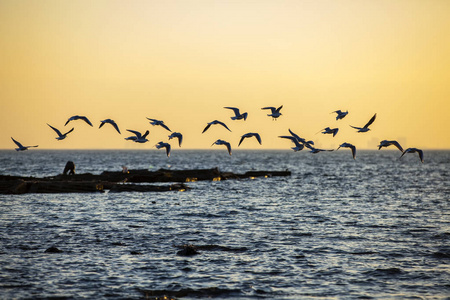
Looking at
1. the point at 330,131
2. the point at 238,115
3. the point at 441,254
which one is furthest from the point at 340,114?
the point at 441,254

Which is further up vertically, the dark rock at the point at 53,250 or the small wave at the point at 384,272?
the dark rock at the point at 53,250

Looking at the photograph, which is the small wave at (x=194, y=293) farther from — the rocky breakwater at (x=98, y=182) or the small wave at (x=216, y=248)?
the rocky breakwater at (x=98, y=182)

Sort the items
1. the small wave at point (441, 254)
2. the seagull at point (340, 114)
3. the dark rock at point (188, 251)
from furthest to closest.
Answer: the seagull at point (340, 114) → the small wave at point (441, 254) → the dark rock at point (188, 251)

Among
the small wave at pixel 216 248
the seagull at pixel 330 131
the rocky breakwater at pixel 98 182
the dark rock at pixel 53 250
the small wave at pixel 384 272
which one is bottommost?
the small wave at pixel 384 272

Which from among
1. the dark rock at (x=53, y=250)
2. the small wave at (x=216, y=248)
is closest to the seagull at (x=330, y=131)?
the small wave at (x=216, y=248)

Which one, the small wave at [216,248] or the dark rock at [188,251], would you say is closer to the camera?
the dark rock at [188,251]

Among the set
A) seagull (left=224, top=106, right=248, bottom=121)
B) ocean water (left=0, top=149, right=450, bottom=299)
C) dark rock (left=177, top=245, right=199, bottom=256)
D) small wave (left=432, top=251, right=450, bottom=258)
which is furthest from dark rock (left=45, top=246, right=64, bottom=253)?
small wave (left=432, top=251, right=450, bottom=258)

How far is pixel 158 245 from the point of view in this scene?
84.9 feet

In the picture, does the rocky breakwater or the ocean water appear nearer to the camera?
the ocean water

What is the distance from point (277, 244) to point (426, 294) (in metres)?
9.18

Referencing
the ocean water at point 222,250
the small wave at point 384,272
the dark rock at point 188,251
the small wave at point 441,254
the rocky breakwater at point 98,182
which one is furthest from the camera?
the rocky breakwater at point 98,182

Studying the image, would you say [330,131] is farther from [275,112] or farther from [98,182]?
[98,182]

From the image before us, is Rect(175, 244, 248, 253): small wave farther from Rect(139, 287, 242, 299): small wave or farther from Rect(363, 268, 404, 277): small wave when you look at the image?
Rect(139, 287, 242, 299): small wave

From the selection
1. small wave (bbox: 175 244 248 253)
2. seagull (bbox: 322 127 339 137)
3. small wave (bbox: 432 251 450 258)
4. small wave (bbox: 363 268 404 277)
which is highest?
seagull (bbox: 322 127 339 137)
